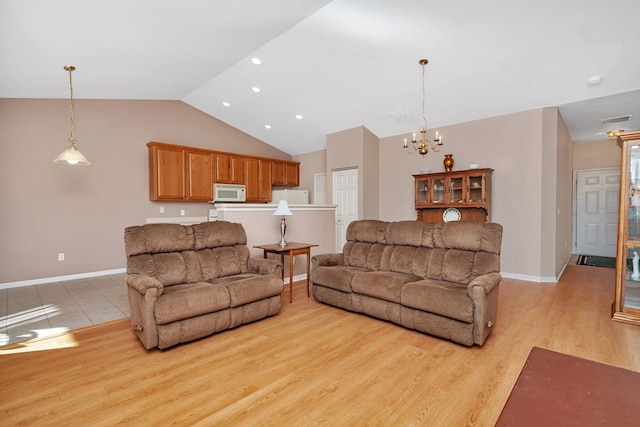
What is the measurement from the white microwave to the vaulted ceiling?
1847 mm

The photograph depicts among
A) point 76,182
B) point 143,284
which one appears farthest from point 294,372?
point 76,182

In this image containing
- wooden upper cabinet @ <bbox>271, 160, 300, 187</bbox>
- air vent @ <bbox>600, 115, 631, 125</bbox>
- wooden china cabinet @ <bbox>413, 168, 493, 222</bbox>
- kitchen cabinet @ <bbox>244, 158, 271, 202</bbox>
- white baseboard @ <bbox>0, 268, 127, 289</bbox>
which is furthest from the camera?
Result: wooden upper cabinet @ <bbox>271, 160, 300, 187</bbox>

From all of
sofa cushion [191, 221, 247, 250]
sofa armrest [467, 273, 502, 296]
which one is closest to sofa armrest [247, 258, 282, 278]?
sofa cushion [191, 221, 247, 250]

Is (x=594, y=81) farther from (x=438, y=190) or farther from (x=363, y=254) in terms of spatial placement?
(x=363, y=254)

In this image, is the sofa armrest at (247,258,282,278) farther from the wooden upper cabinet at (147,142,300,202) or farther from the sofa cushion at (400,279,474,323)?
the wooden upper cabinet at (147,142,300,202)

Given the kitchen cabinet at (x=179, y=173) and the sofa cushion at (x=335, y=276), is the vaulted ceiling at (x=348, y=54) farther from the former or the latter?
the sofa cushion at (x=335, y=276)

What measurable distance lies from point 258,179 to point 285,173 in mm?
884

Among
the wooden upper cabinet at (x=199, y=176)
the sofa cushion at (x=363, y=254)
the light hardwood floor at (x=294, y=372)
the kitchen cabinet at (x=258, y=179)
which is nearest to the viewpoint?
the light hardwood floor at (x=294, y=372)

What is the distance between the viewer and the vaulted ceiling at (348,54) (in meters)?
3.14

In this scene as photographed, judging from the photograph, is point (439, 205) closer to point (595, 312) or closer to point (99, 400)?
point (595, 312)

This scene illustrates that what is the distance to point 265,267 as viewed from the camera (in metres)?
3.55

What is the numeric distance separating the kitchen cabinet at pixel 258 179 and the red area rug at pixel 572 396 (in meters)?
6.48

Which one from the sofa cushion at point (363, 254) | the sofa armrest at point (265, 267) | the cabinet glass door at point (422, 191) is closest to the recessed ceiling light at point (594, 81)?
the cabinet glass door at point (422, 191)

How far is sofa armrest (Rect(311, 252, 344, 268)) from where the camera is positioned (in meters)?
3.93
